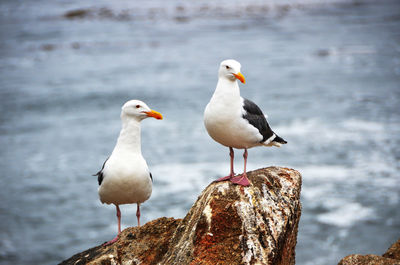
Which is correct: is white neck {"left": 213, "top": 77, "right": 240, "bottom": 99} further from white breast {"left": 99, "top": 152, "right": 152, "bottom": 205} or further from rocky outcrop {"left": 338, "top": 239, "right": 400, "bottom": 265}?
rocky outcrop {"left": 338, "top": 239, "right": 400, "bottom": 265}

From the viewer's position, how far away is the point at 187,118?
30797 mm

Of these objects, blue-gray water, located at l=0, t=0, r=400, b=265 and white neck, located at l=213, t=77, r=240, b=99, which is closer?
white neck, located at l=213, t=77, r=240, b=99

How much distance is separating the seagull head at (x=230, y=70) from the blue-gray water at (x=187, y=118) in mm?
9975

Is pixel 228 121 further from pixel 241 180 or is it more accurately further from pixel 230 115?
pixel 241 180

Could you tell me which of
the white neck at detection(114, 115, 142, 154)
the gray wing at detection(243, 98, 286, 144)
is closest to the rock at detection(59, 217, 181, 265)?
the white neck at detection(114, 115, 142, 154)

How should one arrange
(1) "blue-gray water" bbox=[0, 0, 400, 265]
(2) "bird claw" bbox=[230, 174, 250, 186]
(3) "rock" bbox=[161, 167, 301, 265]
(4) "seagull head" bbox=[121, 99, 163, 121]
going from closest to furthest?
(3) "rock" bbox=[161, 167, 301, 265] → (2) "bird claw" bbox=[230, 174, 250, 186] → (4) "seagull head" bbox=[121, 99, 163, 121] → (1) "blue-gray water" bbox=[0, 0, 400, 265]

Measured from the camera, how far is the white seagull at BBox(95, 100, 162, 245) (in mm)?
8203

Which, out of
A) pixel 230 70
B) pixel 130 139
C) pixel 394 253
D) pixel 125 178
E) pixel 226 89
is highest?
pixel 230 70

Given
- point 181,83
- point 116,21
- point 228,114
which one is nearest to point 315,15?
point 116,21

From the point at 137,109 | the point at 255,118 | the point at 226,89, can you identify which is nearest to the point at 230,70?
the point at 226,89

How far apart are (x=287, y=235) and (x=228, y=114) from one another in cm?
185

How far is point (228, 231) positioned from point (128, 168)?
7.57 feet

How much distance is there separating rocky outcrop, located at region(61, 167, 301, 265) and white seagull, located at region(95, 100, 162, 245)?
2.59 ft

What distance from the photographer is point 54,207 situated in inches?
822
